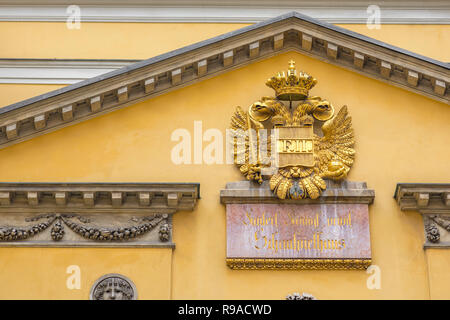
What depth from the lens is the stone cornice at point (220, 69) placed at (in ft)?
60.2

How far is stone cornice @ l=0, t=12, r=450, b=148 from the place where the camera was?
18359 millimetres

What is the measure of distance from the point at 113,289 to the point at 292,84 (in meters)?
4.93

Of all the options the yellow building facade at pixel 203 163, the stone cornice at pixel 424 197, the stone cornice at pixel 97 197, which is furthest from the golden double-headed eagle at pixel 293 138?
the stone cornice at pixel 97 197

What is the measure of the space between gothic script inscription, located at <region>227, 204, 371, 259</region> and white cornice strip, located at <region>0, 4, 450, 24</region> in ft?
25.2

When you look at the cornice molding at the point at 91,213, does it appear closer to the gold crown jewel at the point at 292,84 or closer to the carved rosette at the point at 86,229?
the carved rosette at the point at 86,229

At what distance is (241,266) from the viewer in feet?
58.1

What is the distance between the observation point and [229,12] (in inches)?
969

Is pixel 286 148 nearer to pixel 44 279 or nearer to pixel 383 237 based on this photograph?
pixel 383 237

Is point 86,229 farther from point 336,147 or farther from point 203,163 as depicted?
point 336,147

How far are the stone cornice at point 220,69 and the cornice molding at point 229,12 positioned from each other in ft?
17.4

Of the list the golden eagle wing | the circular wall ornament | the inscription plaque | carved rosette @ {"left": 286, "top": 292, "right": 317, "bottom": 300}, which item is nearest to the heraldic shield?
the golden eagle wing

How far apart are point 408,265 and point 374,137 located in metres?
2.52

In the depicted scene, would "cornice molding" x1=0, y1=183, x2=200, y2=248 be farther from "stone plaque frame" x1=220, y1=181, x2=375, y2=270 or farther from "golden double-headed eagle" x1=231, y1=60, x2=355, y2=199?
"golden double-headed eagle" x1=231, y1=60, x2=355, y2=199

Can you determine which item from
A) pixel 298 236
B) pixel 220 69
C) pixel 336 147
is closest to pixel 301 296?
pixel 298 236
